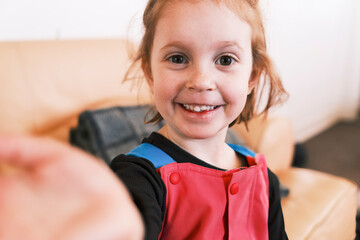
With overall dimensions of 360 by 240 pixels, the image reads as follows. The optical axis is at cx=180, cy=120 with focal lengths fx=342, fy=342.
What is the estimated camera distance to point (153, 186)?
53 centimetres

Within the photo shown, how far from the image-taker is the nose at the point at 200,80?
547 mm

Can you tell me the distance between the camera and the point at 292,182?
1251 mm

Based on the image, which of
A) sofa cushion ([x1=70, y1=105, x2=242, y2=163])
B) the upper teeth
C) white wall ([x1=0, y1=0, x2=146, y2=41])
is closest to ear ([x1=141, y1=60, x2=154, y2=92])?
the upper teeth

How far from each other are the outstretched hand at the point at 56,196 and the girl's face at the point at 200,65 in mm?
314

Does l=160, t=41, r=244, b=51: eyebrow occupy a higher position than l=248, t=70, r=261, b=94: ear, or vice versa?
l=160, t=41, r=244, b=51: eyebrow

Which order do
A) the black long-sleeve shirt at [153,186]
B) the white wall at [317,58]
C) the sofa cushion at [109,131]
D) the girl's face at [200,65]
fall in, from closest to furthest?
1. the black long-sleeve shirt at [153,186]
2. the girl's face at [200,65]
3. the sofa cushion at [109,131]
4. the white wall at [317,58]

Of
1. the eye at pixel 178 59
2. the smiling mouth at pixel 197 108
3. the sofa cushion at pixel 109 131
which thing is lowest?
the sofa cushion at pixel 109 131

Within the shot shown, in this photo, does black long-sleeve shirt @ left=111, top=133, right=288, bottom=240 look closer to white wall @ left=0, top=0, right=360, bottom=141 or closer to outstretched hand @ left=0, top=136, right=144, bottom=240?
outstretched hand @ left=0, top=136, right=144, bottom=240

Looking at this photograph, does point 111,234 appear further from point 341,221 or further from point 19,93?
point 341,221

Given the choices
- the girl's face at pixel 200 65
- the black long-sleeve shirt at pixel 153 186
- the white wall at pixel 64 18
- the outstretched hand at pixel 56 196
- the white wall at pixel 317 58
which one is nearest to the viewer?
the outstretched hand at pixel 56 196

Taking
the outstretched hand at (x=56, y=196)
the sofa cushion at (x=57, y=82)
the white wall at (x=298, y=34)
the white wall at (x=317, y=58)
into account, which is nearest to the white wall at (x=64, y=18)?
the white wall at (x=298, y=34)

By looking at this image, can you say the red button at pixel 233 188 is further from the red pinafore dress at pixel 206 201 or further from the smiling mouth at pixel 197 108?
the smiling mouth at pixel 197 108

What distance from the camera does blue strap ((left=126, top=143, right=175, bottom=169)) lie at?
0.59m

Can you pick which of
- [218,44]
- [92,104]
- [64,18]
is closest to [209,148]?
[218,44]
